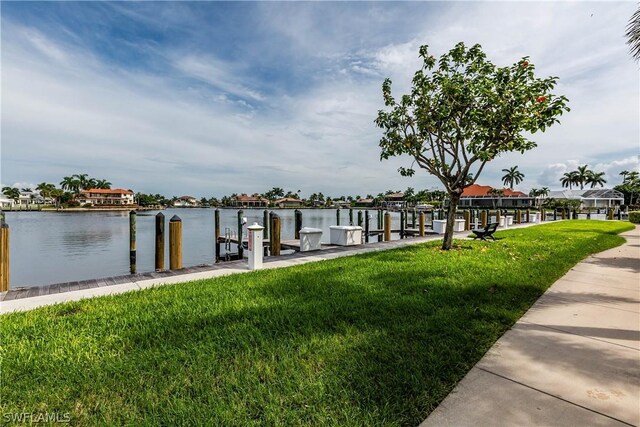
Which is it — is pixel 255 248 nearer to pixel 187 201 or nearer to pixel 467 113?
pixel 467 113

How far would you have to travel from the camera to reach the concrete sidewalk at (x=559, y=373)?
2.47m

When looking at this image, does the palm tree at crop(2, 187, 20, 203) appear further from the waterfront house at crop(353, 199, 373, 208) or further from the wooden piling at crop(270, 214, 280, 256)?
the wooden piling at crop(270, 214, 280, 256)

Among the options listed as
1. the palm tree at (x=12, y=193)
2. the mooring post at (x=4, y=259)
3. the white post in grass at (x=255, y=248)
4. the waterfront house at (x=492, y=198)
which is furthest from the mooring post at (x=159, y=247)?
the palm tree at (x=12, y=193)

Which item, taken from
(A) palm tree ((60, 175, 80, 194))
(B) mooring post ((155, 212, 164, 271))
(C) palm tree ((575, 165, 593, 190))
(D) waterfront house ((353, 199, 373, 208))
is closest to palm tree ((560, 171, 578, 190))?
(C) palm tree ((575, 165, 593, 190))

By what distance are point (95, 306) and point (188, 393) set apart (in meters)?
Answer: 3.28

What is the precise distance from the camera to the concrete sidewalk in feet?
8.11

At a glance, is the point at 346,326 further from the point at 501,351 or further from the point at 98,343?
the point at 98,343

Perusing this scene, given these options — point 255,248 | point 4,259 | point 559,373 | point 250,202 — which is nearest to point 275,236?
point 255,248

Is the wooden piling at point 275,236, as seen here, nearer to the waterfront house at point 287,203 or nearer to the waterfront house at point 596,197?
the waterfront house at point 596,197

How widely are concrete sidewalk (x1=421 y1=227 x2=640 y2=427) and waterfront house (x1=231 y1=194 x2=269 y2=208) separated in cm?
13775

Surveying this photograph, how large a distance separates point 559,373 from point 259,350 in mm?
2894

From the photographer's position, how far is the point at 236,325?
13.6 feet

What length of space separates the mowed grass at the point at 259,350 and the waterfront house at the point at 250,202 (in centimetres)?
13631

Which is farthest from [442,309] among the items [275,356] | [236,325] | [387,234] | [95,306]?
[387,234]
